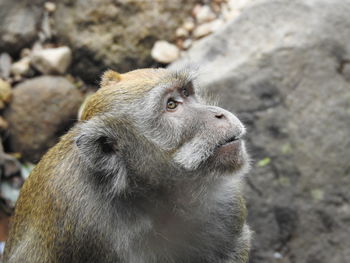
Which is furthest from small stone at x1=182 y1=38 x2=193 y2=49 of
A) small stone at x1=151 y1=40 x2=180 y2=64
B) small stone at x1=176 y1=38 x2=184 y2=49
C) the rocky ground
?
the rocky ground

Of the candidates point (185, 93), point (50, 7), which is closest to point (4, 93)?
point (50, 7)

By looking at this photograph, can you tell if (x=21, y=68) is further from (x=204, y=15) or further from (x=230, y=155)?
(x=230, y=155)

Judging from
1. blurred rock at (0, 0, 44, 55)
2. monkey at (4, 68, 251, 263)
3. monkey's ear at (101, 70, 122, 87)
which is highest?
monkey's ear at (101, 70, 122, 87)

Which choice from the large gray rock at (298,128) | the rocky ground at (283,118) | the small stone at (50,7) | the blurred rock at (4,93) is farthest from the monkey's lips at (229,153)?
the small stone at (50,7)

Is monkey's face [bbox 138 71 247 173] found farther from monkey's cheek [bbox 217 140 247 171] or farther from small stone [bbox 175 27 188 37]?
small stone [bbox 175 27 188 37]

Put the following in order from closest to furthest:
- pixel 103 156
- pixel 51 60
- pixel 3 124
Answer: pixel 103 156 < pixel 3 124 < pixel 51 60

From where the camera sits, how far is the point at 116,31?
7.85 metres

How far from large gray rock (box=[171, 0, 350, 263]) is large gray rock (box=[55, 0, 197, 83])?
1890mm

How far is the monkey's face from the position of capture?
375cm

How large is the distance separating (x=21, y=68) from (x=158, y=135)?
14.8 feet

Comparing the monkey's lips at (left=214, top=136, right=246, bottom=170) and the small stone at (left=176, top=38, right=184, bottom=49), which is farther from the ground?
the monkey's lips at (left=214, top=136, right=246, bottom=170)

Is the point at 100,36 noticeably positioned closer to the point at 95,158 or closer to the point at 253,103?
the point at 253,103

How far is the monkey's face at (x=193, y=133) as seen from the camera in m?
3.75

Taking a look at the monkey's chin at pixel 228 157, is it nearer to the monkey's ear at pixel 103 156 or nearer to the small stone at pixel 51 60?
the monkey's ear at pixel 103 156
